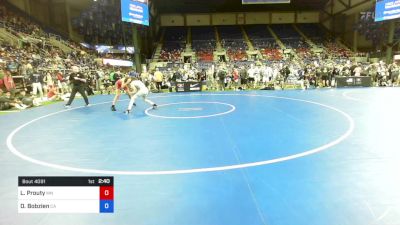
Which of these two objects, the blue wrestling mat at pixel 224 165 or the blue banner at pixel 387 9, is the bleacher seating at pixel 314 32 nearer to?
the blue banner at pixel 387 9

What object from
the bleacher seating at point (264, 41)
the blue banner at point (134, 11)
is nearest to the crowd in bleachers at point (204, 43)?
the bleacher seating at point (264, 41)

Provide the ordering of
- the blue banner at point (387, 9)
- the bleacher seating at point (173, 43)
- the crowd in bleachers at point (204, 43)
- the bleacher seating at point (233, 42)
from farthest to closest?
the crowd in bleachers at point (204, 43) → the bleacher seating at point (233, 42) → the bleacher seating at point (173, 43) → the blue banner at point (387, 9)

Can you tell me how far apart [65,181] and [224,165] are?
308 cm

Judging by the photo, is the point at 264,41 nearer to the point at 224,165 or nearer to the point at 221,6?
the point at 221,6

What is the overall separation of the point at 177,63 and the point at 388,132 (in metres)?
30.6

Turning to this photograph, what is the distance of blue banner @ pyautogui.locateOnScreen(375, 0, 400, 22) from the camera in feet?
74.4

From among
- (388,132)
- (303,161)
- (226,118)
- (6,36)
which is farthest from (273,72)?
(6,36)

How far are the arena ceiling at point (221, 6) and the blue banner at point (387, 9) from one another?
65.5 ft

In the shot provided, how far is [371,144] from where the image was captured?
5645 mm

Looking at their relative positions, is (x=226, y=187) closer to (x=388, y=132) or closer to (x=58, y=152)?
(x=58, y=152)

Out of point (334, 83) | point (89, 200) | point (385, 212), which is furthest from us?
point (334, 83)

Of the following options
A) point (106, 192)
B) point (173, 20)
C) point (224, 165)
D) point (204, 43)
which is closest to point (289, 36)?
point (204, 43)
